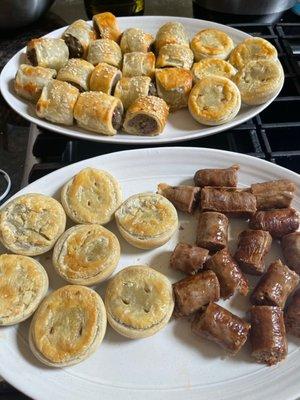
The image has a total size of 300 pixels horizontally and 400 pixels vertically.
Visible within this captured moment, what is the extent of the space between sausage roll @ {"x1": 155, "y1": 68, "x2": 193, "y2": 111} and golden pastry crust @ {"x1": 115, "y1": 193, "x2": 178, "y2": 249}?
646 millimetres

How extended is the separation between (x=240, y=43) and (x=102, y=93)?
889 mm

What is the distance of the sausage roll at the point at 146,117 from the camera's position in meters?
1.99

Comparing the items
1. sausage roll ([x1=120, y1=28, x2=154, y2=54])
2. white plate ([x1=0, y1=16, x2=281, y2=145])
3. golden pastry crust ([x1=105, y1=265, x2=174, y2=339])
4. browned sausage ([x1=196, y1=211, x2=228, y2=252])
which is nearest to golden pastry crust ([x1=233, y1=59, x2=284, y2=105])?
white plate ([x1=0, y1=16, x2=281, y2=145])

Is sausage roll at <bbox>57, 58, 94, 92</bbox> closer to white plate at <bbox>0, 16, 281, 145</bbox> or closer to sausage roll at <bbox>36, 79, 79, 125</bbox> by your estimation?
sausage roll at <bbox>36, 79, 79, 125</bbox>

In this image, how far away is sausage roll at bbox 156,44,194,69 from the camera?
224cm

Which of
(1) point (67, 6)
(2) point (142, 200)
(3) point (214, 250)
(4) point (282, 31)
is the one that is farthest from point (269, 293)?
(1) point (67, 6)

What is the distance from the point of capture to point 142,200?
1.68 metres

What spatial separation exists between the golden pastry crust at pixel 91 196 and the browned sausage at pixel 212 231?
34 cm

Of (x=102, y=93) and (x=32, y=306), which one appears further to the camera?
(x=102, y=93)

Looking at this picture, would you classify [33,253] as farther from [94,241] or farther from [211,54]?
[211,54]

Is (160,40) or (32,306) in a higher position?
(160,40)

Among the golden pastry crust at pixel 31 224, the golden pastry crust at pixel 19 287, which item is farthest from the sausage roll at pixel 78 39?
the golden pastry crust at pixel 19 287

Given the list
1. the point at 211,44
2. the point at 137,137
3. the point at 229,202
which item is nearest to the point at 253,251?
the point at 229,202

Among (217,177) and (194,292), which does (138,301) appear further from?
(217,177)
